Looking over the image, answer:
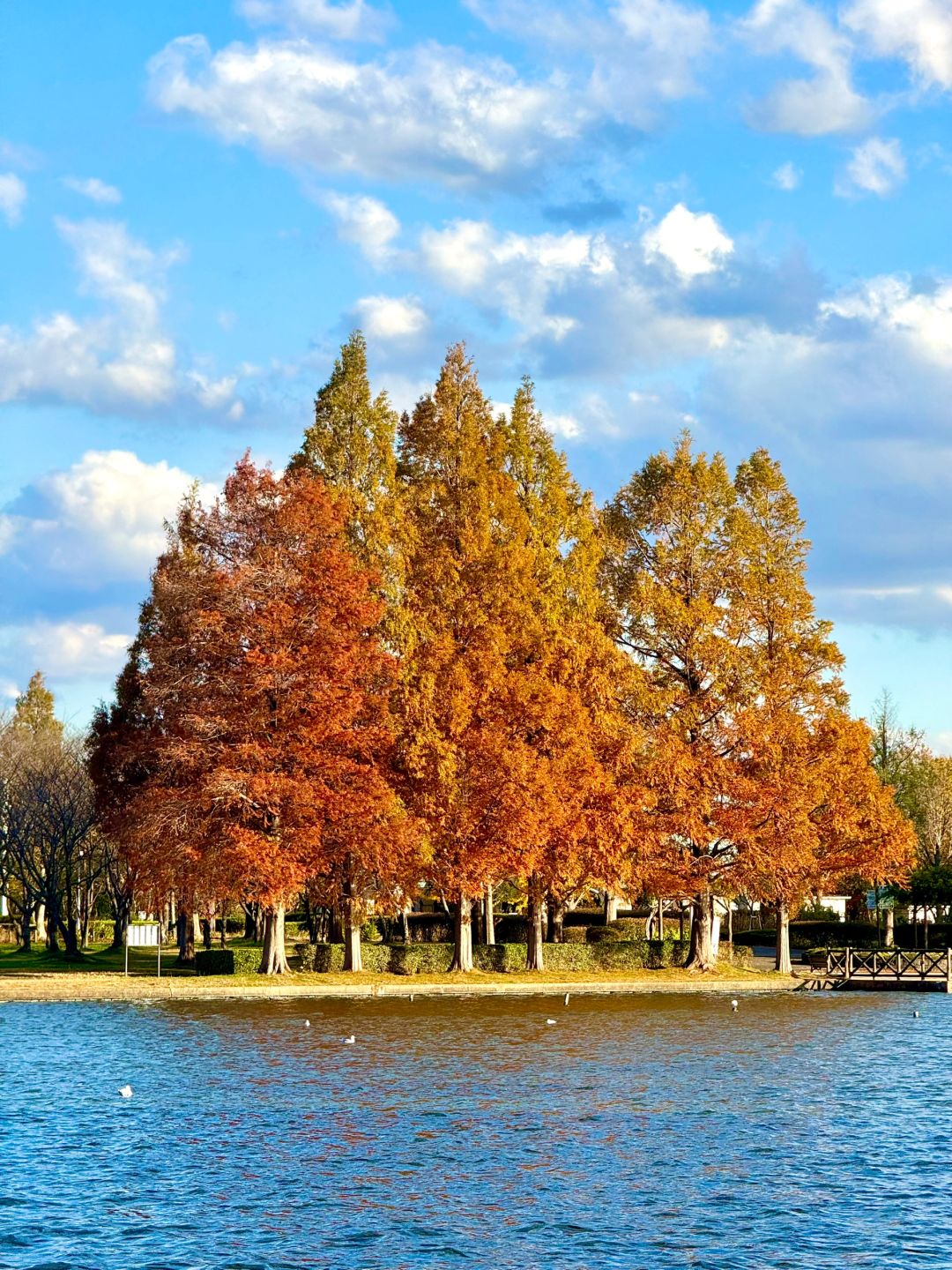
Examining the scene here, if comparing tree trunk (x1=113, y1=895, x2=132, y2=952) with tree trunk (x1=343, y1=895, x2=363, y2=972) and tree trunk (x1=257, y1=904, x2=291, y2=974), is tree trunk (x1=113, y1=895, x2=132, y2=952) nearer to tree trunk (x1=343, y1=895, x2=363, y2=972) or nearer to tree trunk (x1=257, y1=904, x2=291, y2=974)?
tree trunk (x1=343, y1=895, x2=363, y2=972)

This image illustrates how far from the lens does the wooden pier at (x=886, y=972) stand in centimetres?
6975

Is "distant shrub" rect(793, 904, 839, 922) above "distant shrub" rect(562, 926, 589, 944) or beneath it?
beneath

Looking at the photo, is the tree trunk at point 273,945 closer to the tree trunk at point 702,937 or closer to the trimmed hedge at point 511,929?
the tree trunk at point 702,937

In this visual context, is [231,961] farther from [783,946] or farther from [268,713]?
[783,946]

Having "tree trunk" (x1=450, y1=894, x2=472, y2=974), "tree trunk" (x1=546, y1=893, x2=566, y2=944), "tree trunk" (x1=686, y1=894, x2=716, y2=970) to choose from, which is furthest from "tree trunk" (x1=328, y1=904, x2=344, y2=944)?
"tree trunk" (x1=686, y1=894, x2=716, y2=970)

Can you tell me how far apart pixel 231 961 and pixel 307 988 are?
4744 mm

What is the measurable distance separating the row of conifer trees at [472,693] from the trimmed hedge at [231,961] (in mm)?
1057

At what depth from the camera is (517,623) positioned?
219ft

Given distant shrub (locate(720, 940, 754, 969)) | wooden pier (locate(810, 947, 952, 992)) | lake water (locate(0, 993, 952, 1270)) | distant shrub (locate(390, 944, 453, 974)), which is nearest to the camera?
lake water (locate(0, 993, 952, 1270))

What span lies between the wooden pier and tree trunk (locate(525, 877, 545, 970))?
502 inches

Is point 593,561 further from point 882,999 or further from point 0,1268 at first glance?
point 0,1268

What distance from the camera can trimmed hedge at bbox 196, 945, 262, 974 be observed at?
60.9m

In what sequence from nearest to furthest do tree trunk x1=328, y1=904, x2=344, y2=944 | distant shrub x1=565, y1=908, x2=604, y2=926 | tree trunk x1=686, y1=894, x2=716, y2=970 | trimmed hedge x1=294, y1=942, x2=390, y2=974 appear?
trimmed hedge x1=294, y1=942, x2=390, y2=974
tree trunk x1=686, y1=894, x2=716, y2=970
tree trunk x1=328, y1=904, x2=344, y2=944
distant shrub x1=565, y1=908, x2=604, y2=926

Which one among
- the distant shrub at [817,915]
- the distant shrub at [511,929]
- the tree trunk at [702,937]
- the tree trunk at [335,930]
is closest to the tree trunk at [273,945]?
the tree trunk at [335,930]
